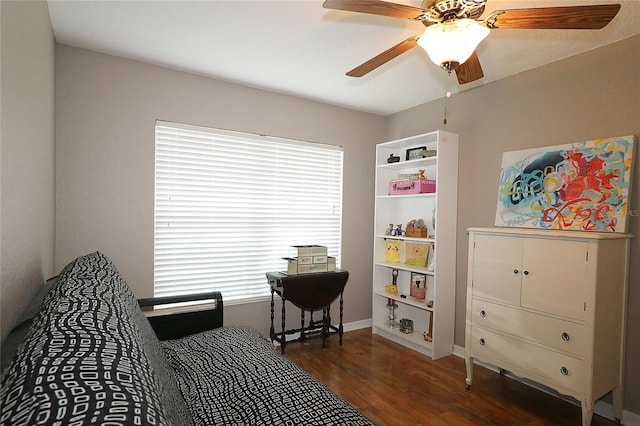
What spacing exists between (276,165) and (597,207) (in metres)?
2.63

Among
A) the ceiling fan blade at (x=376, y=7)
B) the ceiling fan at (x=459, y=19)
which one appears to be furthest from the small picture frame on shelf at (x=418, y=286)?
the ceiling fan blade at (x=376, y=7)

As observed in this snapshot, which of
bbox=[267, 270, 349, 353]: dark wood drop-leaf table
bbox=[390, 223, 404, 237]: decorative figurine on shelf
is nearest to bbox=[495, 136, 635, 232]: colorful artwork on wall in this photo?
bbox=[390, 223, 404, 237]: decorative figurine on shelf

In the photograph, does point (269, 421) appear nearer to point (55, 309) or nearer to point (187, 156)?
point (55, 309)

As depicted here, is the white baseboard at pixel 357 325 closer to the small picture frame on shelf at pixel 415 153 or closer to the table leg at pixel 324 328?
the table leg at pixel 324 328

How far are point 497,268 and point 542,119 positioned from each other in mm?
1255

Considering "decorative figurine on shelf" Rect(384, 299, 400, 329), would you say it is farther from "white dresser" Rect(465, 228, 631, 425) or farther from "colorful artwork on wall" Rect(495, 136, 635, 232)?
"colorful artwork on wall" Rect(495, 136, 635, 232)

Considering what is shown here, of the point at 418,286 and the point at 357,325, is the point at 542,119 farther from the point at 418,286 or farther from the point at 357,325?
the point at 357,325

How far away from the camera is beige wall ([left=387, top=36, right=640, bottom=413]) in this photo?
2.21 m

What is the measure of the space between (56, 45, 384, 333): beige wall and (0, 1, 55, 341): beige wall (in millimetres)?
674

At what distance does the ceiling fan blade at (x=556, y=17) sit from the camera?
50.9 inches

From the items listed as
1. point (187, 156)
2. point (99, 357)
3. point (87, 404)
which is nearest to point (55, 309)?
point (99, 357)

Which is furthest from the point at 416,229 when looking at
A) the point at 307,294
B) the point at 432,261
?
the point at 307,294

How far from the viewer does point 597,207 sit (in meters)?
2.30

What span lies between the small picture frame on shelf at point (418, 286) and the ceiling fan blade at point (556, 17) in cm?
247
